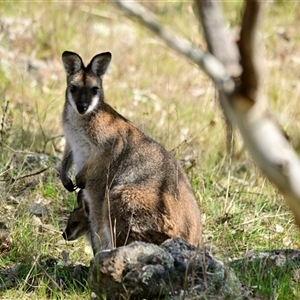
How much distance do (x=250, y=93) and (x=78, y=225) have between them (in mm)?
3390

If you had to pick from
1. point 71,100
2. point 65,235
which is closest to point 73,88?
point 71,100

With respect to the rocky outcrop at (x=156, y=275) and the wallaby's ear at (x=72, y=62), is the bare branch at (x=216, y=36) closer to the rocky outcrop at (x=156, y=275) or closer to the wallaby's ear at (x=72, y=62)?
the rocky outcrop at (x=156, y=275)

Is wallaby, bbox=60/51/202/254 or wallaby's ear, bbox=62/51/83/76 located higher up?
wallaby's ear, bbox=62/51/83/76

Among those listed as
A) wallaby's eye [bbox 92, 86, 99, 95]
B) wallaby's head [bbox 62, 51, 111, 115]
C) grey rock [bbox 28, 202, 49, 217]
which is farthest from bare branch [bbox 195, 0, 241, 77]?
grey rock [bbox 28, 202, 49, 217]

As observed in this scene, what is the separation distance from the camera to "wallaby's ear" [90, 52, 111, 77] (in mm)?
5742

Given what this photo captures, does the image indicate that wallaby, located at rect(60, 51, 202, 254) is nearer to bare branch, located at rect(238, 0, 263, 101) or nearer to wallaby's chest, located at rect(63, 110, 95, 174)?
wallaby's chest, located at rect(63, 110, 95, 174)

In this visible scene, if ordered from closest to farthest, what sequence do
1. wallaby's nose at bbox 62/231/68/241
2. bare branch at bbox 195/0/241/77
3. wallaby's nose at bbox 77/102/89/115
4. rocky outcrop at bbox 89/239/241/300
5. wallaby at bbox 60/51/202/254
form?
bare branch at bbox 195/0/241/77 → rocky outcrop at bbox 89/239/241/300 → wallaby at bbox 60/51/202/254 → wallaby's nose at bbox 62/231/68/241 → wallaby's nose at bbox 77/102/89/115

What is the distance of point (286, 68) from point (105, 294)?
24.7 feet

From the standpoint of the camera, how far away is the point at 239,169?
24.4 ft

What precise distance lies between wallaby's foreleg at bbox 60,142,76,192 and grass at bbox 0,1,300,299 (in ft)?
0.96

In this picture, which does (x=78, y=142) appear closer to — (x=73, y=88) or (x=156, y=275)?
(x=73, y=88)

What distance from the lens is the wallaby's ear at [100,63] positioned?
18.8 feet

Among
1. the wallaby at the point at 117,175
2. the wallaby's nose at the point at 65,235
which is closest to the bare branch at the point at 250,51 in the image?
the wallaby at the point at 117,175

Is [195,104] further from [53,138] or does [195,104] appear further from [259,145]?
[259,145]
